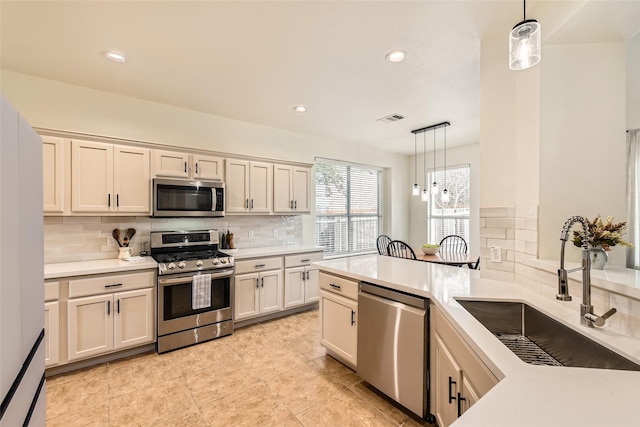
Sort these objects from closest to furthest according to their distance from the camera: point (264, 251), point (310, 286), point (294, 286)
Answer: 1. point (264, 251)
2. point (294, 286)
3. point (310, 286)

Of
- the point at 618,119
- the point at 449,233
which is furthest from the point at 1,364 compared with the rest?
the point at 449,233

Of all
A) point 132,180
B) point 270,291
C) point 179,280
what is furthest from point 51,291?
point 270,291

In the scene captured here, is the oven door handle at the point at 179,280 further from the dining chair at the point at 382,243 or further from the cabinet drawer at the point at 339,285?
the dining chair at the point at 382,243

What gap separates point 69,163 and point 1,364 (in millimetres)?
2584

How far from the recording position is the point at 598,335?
1.13 meters

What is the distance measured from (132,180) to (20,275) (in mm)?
2334

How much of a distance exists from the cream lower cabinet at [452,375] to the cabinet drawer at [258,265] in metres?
2.32

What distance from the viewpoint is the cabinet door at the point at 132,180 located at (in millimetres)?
2939

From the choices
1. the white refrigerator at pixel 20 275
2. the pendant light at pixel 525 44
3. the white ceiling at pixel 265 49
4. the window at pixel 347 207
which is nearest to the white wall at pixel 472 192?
the window at pixel 347 207

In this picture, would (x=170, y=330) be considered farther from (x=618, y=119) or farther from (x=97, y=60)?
(x=618, y=119)

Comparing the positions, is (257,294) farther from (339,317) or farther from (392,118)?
(392,118)

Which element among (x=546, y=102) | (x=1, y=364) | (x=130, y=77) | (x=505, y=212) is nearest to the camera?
(x=1, y=364)

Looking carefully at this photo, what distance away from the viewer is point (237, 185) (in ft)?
12.3

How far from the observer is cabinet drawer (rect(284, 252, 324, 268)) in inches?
152
